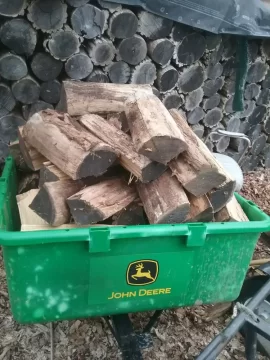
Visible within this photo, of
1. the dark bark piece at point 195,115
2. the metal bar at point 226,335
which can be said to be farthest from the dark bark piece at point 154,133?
the dark bark piece at point 195,115

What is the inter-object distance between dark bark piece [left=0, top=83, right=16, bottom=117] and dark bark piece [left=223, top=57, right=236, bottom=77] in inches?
65.4

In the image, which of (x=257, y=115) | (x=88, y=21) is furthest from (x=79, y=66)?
(x=257, y=115)

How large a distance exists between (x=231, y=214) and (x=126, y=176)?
0.46 m

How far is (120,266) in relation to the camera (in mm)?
1438

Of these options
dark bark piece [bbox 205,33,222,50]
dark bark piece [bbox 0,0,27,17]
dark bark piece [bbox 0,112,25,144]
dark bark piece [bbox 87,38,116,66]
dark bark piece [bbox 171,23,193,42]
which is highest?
dark bark piece [bbox 0,0,27,17]

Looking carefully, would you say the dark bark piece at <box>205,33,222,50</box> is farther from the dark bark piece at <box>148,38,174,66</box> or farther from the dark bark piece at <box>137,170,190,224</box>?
the dark bark piece at <box>137,170,190,224</box>

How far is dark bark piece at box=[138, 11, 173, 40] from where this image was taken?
8.57ft

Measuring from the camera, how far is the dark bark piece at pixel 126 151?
61.9 inches

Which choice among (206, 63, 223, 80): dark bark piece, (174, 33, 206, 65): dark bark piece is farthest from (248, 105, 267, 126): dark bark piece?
(174, 33, 206, 65): dark bark piece

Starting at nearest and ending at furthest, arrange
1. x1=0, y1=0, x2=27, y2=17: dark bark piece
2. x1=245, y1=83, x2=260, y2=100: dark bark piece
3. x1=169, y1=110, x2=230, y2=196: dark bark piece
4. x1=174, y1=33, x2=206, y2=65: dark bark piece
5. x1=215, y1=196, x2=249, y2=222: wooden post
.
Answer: x1=169, y1=110, x2=230, y2=196: dark bark piece → x1=215, y1=196, x2=249, y2=222: wooden post → x1=0, y1=0, x2=27, y2=17: dark bark piece → x1=174, y1=33, x2=206, y2=65: dark bark piece → x1=245, y1=83, x2=260, y2=100: dark bark piece

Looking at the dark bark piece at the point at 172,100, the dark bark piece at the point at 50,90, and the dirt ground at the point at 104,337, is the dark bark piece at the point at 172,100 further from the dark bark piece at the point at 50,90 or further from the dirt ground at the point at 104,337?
the dirt ground at the point at 104,337

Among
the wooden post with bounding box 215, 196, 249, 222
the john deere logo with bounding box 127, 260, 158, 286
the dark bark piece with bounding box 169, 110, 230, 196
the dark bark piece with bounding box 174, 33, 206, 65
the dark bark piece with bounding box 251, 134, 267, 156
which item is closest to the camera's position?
the john deere logo with bounding box 127, 260, 158, 286

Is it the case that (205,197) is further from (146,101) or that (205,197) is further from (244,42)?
(244,42)

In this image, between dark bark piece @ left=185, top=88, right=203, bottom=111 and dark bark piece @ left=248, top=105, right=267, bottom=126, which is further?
dark bark piece @ left=248, top=105, right=267, bottom=126
